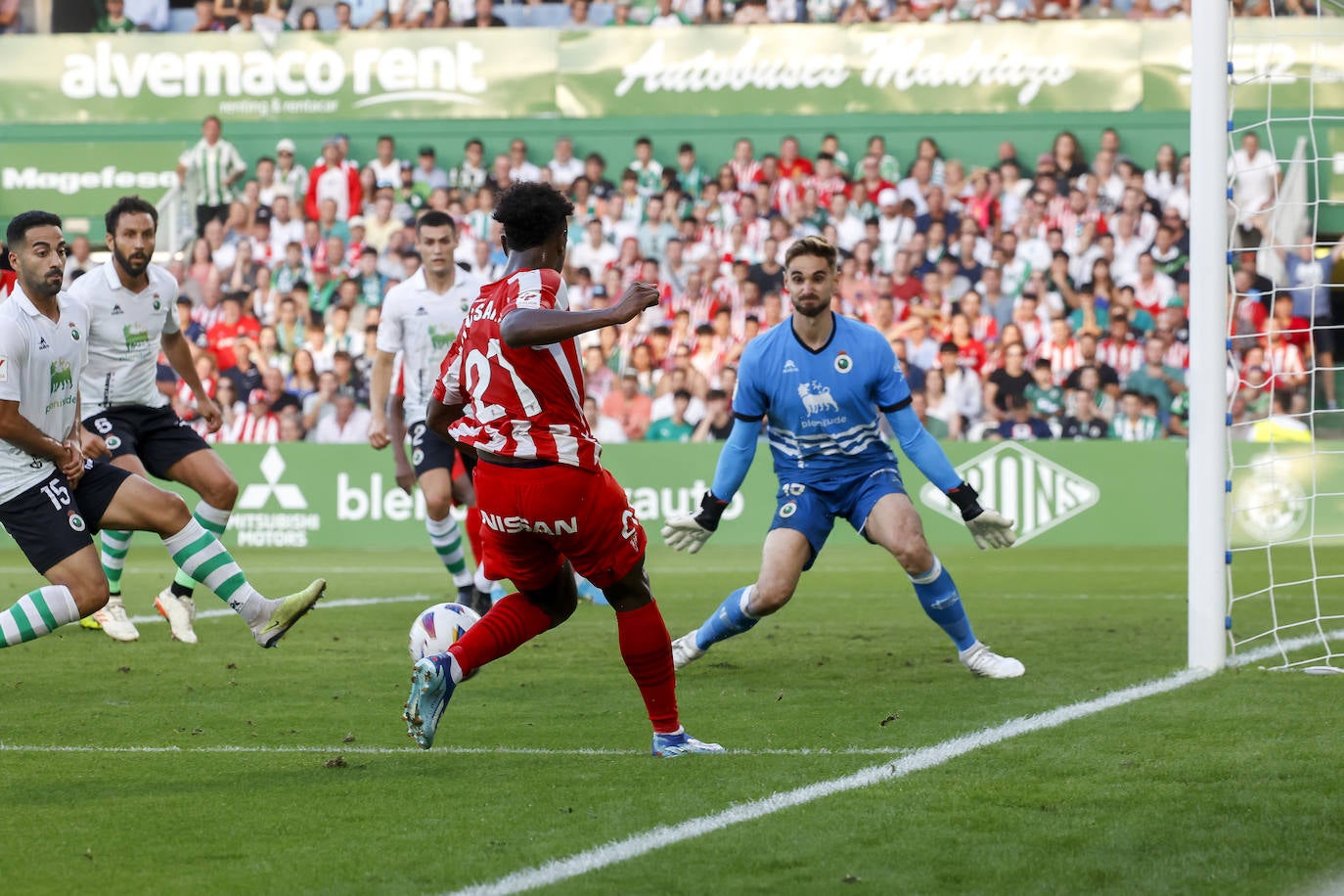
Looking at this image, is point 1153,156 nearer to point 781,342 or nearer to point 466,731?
point 781,342

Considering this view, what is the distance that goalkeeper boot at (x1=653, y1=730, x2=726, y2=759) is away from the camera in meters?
5.95

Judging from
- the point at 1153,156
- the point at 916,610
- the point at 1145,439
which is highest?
the point at 1153,156

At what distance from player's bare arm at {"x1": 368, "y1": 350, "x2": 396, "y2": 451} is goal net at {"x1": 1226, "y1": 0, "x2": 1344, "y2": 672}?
539cm

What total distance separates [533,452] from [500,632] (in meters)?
0.73

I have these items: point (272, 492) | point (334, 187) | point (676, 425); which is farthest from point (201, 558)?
point (334, 187)

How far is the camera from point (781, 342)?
7961 millimetres

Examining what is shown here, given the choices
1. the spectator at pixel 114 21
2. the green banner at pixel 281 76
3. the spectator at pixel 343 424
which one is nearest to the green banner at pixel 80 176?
the green banner at pixel 281 76

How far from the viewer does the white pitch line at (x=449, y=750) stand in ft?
19.7

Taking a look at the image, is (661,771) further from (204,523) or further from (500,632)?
(204,523)

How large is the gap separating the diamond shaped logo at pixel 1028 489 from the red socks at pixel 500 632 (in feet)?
35.2

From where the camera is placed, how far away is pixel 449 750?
20.4 feet

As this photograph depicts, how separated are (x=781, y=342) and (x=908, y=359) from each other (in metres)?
11.5

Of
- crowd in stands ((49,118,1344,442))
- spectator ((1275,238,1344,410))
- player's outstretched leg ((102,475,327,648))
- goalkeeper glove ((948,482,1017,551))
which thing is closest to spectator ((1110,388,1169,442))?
crowd in stands ((49,118,1344,442))

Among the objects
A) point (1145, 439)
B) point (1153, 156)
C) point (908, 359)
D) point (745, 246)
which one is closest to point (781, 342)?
point (1145, 439)
